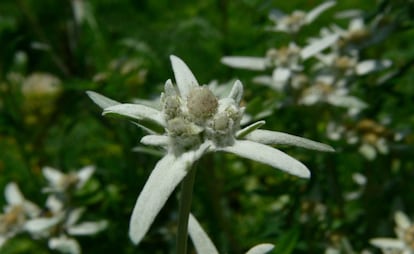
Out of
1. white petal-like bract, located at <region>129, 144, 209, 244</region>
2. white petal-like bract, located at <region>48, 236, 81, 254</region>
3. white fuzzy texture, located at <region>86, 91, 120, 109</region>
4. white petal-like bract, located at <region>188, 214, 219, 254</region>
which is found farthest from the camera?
white petal-like bract, located at <region>48, 236, 81, 254</region>

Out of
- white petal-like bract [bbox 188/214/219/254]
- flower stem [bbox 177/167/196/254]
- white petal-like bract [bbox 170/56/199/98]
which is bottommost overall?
flower stem [bbox 177/167/196/254]

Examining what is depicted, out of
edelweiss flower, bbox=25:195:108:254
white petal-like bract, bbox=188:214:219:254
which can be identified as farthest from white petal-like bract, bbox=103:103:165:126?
edelweiss flower, bbox=25:195:108:254

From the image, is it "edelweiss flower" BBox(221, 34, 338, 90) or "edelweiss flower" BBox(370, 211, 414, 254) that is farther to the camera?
"edelweiss flower" BBox(221, 34, 338, 90)

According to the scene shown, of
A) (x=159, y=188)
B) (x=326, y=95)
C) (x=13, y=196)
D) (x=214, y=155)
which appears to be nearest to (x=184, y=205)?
(x=159, y=188)

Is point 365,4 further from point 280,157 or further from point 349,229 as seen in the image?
point 280,157

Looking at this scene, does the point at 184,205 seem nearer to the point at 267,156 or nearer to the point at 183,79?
the point at 267,156

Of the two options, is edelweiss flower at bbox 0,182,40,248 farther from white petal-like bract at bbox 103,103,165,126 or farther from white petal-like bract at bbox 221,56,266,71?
white petal-like bract at bbox 103,103,165,126

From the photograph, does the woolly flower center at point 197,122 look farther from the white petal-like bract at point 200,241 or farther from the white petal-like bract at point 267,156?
the white petal-like bract at point 200,241

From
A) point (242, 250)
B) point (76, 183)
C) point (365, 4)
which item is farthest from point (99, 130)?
point (365, 4)
